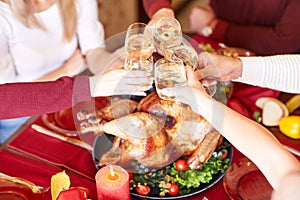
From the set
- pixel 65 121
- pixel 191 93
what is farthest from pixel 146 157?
pixel 65 121

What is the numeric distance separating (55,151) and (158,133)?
310 mm

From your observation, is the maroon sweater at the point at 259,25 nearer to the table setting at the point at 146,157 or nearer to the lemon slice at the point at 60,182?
the table setting at the point at 146,157

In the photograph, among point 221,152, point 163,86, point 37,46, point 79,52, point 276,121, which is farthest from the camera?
point 79,52

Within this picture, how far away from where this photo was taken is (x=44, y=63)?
59.4 inches

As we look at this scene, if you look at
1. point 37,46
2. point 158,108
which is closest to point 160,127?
point 158,108

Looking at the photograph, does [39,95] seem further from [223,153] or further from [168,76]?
[223,153]

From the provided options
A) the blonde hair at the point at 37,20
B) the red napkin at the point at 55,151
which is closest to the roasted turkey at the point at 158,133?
the red napkin at the point at 55,151

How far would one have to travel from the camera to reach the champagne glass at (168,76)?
0.97 metres

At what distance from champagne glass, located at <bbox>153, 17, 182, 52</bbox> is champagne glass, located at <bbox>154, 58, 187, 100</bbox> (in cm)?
6

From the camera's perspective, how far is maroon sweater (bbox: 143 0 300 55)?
1570 millimetres

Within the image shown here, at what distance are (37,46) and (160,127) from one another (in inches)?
24.1

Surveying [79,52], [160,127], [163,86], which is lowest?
[79,52]

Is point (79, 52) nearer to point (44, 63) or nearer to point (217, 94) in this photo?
point (44, 63)

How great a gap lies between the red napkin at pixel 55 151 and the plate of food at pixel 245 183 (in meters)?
0.33
